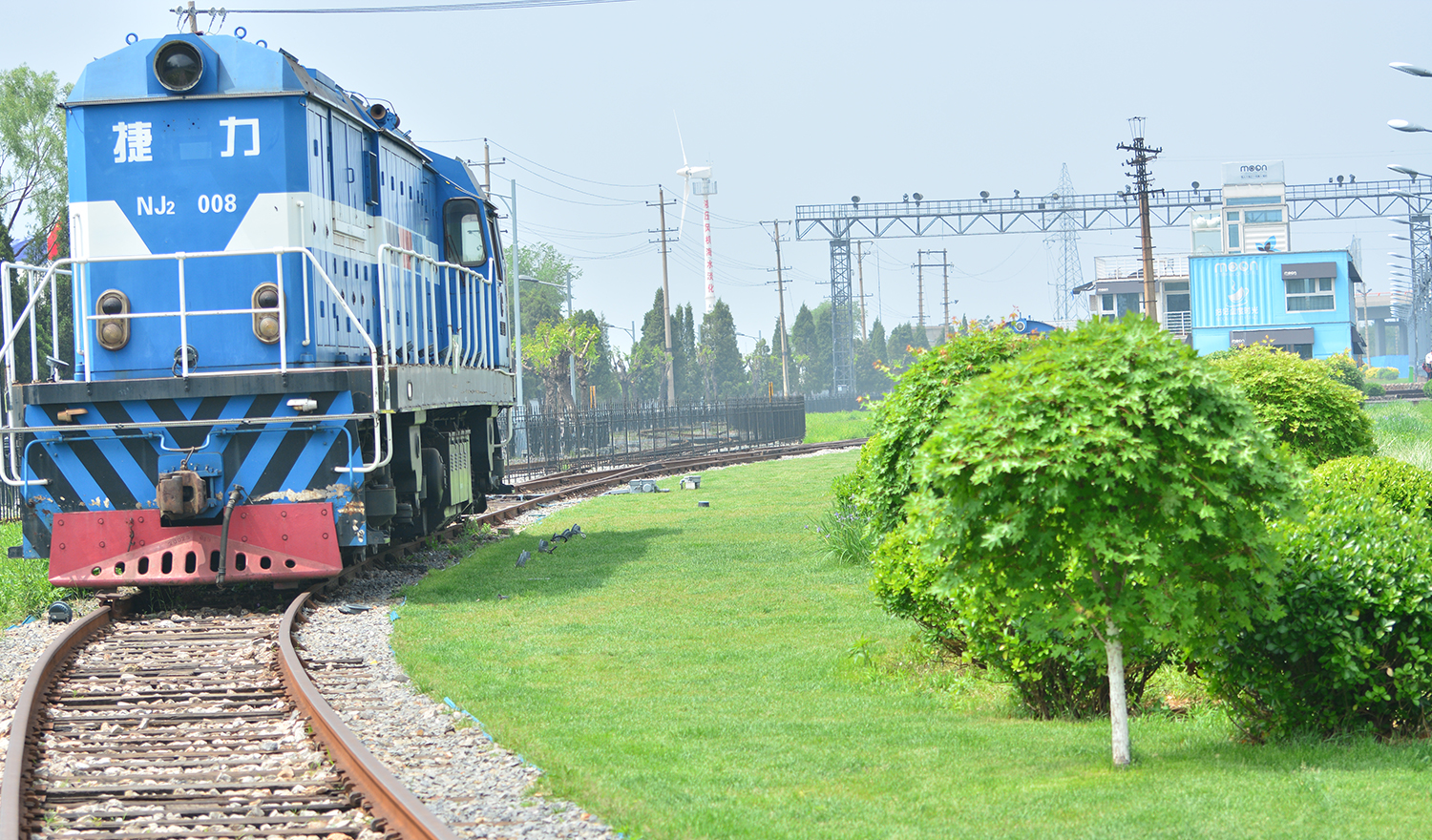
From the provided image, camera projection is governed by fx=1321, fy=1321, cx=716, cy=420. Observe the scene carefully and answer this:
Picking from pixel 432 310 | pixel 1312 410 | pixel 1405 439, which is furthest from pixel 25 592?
pixel 1405 439

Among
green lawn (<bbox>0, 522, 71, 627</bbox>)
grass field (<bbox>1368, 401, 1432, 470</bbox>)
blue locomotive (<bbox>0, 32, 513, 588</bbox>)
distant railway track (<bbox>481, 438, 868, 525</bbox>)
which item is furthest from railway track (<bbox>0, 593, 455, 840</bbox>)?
grass field (<bbox>1368, 401, 1432, 470</bbox>)

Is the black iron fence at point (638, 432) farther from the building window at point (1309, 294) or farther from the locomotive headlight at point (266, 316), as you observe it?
the building window at point (1309, 294)

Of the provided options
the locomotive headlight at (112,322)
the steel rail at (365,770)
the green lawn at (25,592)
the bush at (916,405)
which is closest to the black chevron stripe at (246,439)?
the locomotive headlight at (112,322)

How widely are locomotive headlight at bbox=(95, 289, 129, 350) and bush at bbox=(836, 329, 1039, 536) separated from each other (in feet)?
22.5

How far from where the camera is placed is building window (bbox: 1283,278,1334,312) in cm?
8306

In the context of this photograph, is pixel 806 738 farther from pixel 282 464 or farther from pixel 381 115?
pixel 381 115

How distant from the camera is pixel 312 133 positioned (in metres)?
12.1

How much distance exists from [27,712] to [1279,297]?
282 feet

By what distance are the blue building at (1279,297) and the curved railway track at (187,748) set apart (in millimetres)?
80902

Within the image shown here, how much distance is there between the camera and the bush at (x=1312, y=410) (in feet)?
49.3

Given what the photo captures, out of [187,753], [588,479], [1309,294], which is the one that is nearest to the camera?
[187,753]

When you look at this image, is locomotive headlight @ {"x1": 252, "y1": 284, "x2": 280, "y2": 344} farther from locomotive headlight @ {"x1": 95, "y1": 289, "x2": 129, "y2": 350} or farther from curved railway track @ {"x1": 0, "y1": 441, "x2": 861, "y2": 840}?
curved railway track @ {"x1": 0, "y1": 441, "x2": 861, "y2": 840}

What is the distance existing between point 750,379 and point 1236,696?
10363cm

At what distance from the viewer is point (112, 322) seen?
11.9 meters
